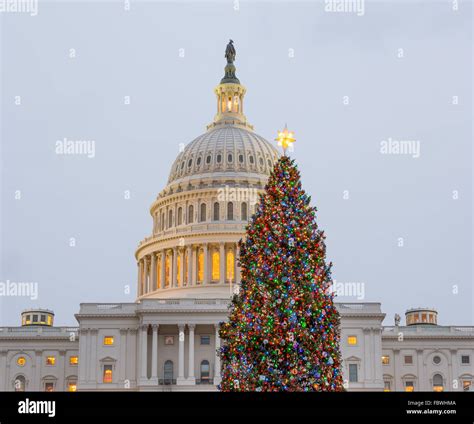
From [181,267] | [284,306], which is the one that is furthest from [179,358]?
[284,306]

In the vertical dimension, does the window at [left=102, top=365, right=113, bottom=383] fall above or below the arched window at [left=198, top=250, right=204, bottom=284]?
below

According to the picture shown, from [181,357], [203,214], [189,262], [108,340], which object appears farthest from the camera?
[203,214]

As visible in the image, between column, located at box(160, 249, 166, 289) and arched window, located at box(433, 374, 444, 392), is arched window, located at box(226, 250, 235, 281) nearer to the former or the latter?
column, located at box(160, 249, 166, 289)

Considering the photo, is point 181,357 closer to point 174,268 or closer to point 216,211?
point 174,268

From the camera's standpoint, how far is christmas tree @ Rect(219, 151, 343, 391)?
3712cm

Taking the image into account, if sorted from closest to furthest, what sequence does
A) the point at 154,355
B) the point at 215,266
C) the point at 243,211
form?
the point at 154,355 → the point at 215,266 → the point at 243,211

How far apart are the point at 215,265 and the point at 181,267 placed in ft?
14.7

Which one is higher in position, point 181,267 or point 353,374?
point 181,267

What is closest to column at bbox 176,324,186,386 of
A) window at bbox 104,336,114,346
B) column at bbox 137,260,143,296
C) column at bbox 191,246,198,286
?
window at bbox 104,336,114,346

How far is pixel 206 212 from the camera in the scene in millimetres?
123125

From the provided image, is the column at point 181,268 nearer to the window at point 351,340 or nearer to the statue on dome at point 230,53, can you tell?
the window at point 351,340

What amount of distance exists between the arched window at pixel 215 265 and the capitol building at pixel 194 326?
169mm

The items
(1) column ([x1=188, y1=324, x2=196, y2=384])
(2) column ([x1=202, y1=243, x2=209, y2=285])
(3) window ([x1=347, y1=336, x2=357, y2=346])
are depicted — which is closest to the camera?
(1) column ([x1=188, y1=324, x2=196, y2=384])
